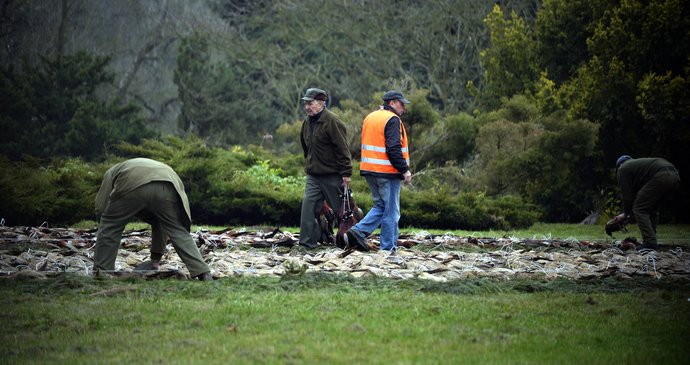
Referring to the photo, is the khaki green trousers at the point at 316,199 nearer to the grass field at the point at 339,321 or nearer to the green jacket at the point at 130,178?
the grass field at the point at 339,321

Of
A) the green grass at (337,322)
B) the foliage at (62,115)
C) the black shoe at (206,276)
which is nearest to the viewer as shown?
the green grass at (337,322)

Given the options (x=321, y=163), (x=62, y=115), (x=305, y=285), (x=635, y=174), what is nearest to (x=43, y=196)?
(x=321, y=163)

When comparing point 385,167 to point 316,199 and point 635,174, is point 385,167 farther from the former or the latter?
point 635,174

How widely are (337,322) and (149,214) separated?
2.98m

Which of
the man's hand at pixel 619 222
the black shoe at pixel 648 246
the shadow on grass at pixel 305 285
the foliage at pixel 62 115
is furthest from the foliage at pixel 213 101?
the shadow on grass at pixel 305 285

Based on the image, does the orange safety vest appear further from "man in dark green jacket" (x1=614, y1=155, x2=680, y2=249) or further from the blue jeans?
"man in dark green jacket" (x1=614, y1=155, x2=680, y2=249)

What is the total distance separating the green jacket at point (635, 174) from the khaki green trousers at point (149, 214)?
705 cm

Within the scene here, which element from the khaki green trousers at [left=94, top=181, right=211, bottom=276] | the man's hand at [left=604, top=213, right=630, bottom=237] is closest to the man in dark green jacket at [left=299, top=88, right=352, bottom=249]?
the khaki green trousers at [left=94, top=181, right=211, bottom=276]

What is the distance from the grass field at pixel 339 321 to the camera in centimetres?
621

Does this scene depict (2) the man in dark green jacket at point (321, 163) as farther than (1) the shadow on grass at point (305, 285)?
Yes

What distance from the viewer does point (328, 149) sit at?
488 inches

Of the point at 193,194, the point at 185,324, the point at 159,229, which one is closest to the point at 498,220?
the point at 193,194

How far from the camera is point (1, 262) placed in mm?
9906

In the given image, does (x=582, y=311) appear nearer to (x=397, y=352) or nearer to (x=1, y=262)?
(x=397, y=352)
